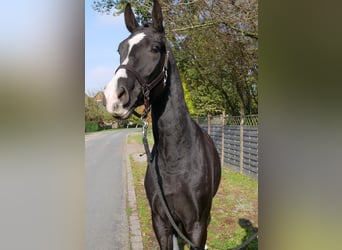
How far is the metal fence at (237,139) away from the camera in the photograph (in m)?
4.07

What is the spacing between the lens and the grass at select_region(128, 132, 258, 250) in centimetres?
260

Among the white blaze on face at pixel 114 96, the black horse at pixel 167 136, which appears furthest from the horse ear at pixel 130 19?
the white blaze on face at pixel 114 96

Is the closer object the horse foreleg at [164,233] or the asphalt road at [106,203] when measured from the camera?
the horse foreleg at [164,233]

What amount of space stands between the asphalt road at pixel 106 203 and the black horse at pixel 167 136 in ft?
1.13

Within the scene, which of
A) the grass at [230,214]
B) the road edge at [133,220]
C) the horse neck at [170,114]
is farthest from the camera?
the road edge at [133,220]

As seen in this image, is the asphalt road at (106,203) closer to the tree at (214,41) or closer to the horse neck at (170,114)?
the horse neck at (170,114)
